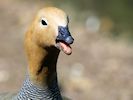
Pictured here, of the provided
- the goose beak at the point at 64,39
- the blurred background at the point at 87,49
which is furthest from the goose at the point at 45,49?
the blurred background at the point at 87,49

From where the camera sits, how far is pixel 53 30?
2.86 m

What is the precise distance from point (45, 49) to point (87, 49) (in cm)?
313

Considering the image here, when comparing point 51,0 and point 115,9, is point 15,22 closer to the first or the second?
point 51,0

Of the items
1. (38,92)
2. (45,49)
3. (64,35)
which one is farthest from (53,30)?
(38,92)

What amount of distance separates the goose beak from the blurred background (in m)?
2.65

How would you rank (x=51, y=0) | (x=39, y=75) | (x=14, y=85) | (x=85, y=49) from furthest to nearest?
(x=51, y=0), (x=85, y=49), (x=14, y=85), (x=39, y=75)

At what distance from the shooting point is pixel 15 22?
6.52 m

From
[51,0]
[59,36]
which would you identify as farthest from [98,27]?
[59,36]

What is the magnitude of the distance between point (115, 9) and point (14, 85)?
1.77 metres

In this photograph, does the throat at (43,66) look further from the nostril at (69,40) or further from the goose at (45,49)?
the nostril at (69,40)

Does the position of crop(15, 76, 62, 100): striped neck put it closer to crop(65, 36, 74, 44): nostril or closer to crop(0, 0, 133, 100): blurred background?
crop(65, 36, 74, 44): nostril

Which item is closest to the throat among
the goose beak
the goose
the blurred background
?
the goose

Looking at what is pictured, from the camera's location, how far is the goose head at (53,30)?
281 centimetres

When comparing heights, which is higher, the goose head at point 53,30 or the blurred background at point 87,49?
the goose head at point 53,30
